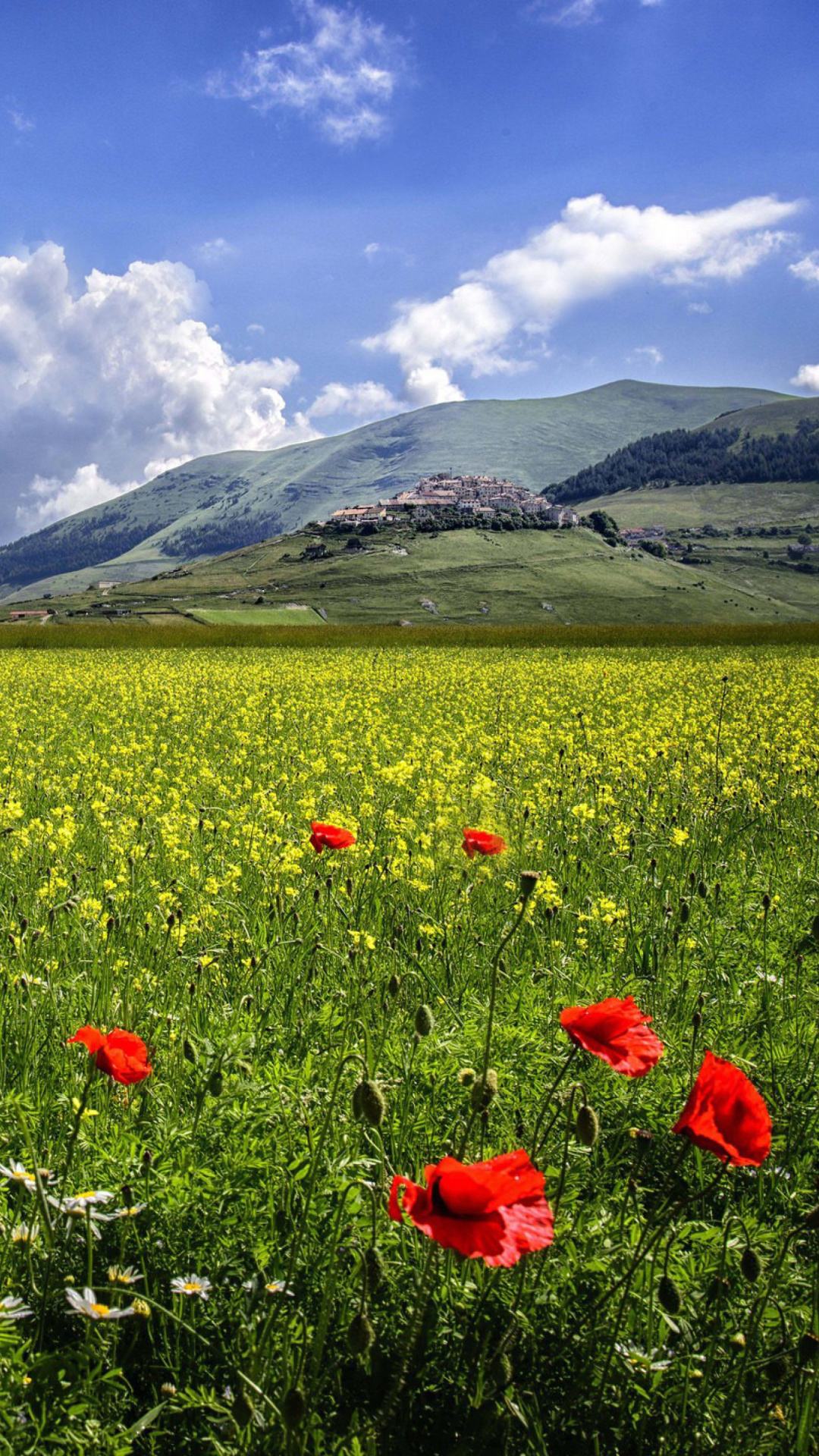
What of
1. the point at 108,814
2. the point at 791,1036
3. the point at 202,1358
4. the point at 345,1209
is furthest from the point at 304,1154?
the point at 108,814

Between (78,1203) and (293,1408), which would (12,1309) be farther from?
(293,1408)

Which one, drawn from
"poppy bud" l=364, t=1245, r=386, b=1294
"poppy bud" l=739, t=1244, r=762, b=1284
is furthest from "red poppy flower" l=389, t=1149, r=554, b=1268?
"poppy bud" l=739, t=1244, r=762, b=1284

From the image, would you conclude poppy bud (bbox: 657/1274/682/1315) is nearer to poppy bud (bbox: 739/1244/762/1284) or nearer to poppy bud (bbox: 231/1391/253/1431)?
poppy bud (bbox: 739/1244/762/1284)

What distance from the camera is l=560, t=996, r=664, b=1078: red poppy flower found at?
1.76 m

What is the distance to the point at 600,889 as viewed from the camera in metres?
6.43

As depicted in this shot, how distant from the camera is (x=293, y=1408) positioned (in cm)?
162

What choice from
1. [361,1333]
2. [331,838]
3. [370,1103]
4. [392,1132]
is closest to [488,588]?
[331,838]

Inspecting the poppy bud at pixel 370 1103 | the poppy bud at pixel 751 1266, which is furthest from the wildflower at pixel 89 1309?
the poppy bud at pixel 751 1266

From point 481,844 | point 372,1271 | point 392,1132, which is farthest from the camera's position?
point 392,1132

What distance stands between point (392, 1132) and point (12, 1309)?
139 centimetres

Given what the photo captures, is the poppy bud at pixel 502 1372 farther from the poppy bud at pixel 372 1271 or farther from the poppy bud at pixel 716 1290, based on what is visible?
the poppy bud at pixel 716 1290

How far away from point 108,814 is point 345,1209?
18.5 ft

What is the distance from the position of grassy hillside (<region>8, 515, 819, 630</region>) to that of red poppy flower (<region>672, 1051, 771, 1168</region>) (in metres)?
102

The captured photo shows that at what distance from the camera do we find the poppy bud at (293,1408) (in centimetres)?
159
